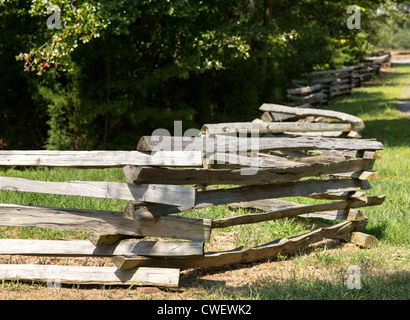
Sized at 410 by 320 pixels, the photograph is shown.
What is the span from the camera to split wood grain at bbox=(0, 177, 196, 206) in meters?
4.08

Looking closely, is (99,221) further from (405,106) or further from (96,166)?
(405,106)

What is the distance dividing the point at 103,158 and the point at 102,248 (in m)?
0.83

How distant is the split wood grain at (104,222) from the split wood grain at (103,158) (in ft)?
1.54

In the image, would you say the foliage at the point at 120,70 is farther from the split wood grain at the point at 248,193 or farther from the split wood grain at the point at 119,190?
the split wood grain at the point at 119,190

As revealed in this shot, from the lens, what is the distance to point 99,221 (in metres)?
4.47

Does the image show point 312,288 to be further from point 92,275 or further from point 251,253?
point 92,275

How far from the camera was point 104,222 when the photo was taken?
4.46 metres

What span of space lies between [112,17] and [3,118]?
468 centimetres

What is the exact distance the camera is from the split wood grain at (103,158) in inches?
157

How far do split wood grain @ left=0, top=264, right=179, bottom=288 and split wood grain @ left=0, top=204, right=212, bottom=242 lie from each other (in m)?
0.32

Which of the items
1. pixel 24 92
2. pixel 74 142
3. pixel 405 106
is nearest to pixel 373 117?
pixel 405 106

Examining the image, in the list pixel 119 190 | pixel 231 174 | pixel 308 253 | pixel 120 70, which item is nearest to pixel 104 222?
pixel 119 190

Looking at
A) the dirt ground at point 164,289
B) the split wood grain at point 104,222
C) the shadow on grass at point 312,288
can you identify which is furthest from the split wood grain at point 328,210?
the split wood grain at point 104,222

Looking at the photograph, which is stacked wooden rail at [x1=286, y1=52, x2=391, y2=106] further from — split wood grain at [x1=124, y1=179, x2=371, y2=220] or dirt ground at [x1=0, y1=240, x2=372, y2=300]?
dirt ground at [x1=0, y1=240, x2=372, y2=300]
